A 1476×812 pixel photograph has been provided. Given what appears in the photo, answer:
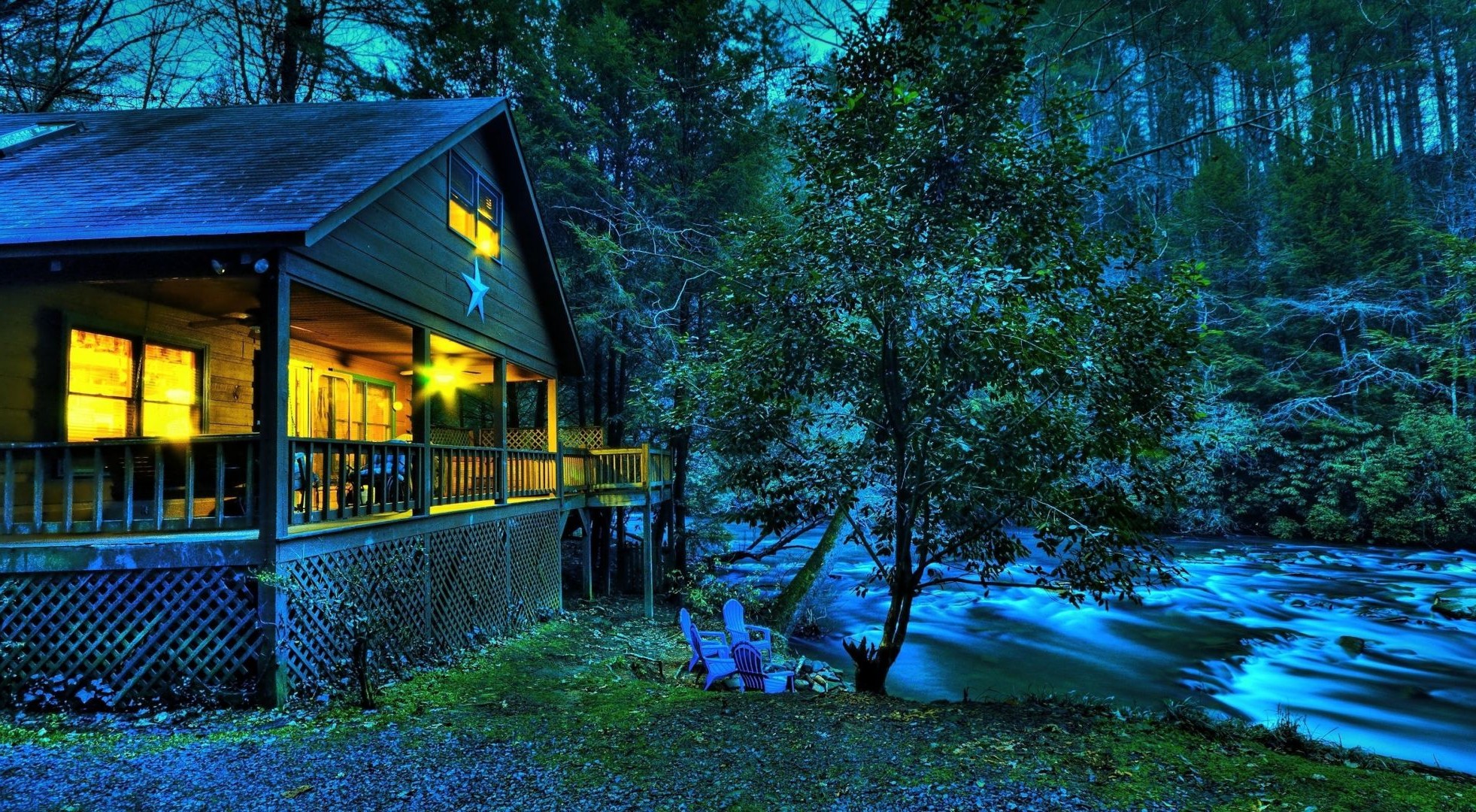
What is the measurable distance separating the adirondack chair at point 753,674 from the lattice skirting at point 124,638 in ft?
15.6

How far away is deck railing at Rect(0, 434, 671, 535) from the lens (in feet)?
20.1

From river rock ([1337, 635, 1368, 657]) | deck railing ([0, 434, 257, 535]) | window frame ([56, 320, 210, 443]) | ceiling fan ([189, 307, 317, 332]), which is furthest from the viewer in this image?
river rock ([1337, 635, 1368, 657])

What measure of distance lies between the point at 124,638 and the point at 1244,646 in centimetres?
1721

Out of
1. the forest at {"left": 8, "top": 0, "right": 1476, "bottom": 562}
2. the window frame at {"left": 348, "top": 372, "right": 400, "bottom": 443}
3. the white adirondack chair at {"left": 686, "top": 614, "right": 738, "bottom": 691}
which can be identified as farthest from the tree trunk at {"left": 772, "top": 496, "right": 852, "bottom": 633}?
the window frame at {"left": 348, "top": 372, "right": 400, "bottom": 443}

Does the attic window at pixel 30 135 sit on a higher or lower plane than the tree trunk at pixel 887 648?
higher

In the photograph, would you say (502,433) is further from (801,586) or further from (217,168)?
(801,586)

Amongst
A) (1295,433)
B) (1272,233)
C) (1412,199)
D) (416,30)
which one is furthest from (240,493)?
(1412,199)

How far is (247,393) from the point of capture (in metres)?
10.6

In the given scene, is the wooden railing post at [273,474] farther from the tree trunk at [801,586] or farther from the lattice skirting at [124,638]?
the tree trunk at [801,586]

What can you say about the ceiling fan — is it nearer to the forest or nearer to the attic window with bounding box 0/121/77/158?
the attic window with bounding box 0/121/77/158

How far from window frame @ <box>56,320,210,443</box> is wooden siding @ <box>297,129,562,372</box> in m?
2.80

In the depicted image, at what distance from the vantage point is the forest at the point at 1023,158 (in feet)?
22.8

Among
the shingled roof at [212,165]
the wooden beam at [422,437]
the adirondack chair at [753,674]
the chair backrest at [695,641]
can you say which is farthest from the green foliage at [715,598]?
the shingled roof at [212,165]

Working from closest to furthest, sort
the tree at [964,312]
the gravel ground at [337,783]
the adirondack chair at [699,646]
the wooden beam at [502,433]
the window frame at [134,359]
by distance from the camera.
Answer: the gravel ground at [337,783], the tree at [964,312], the window frame at [134,359], the adirondack chair at [699,646], the wooden beam at [502,433]
